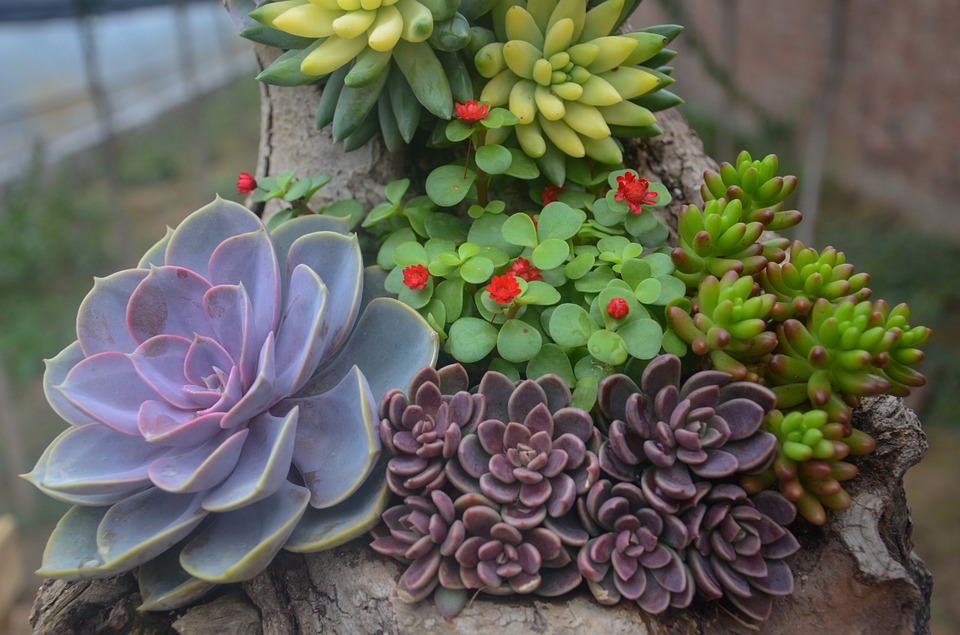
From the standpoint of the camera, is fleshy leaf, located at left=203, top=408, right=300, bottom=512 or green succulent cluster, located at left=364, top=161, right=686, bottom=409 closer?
fleshy leaf, located at left=203, top=408, right=300, bottom=512

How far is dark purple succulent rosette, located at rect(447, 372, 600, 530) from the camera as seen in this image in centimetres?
111

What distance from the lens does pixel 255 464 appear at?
1.15m

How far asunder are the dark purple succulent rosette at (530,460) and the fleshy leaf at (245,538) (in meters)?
0.26

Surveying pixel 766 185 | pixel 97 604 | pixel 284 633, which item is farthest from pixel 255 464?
pixel 766 185

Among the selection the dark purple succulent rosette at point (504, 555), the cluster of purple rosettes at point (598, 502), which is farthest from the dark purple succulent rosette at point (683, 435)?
the dark purple succulent rosette at point (504, 555)

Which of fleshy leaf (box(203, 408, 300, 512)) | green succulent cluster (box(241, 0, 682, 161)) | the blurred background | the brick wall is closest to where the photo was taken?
fleshy leaf (box(203, 408, 300, 512))

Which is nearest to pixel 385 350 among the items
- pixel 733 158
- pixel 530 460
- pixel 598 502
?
pixel 530 460

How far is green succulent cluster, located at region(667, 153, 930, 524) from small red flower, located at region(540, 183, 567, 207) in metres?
0.33

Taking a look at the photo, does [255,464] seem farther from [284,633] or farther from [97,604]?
[97,604]

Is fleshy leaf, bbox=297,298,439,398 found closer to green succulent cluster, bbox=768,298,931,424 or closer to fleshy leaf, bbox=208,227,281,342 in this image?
fleshy leaf, bbox=208,227,281,342

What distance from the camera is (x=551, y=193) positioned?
158cm

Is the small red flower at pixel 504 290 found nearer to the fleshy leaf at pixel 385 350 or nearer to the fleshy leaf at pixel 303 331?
the fleshy leaf at pixel 385 350

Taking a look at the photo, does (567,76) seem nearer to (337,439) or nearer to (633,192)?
(633,192)

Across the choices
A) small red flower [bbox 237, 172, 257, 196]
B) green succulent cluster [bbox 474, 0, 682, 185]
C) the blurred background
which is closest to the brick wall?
the blurred background
